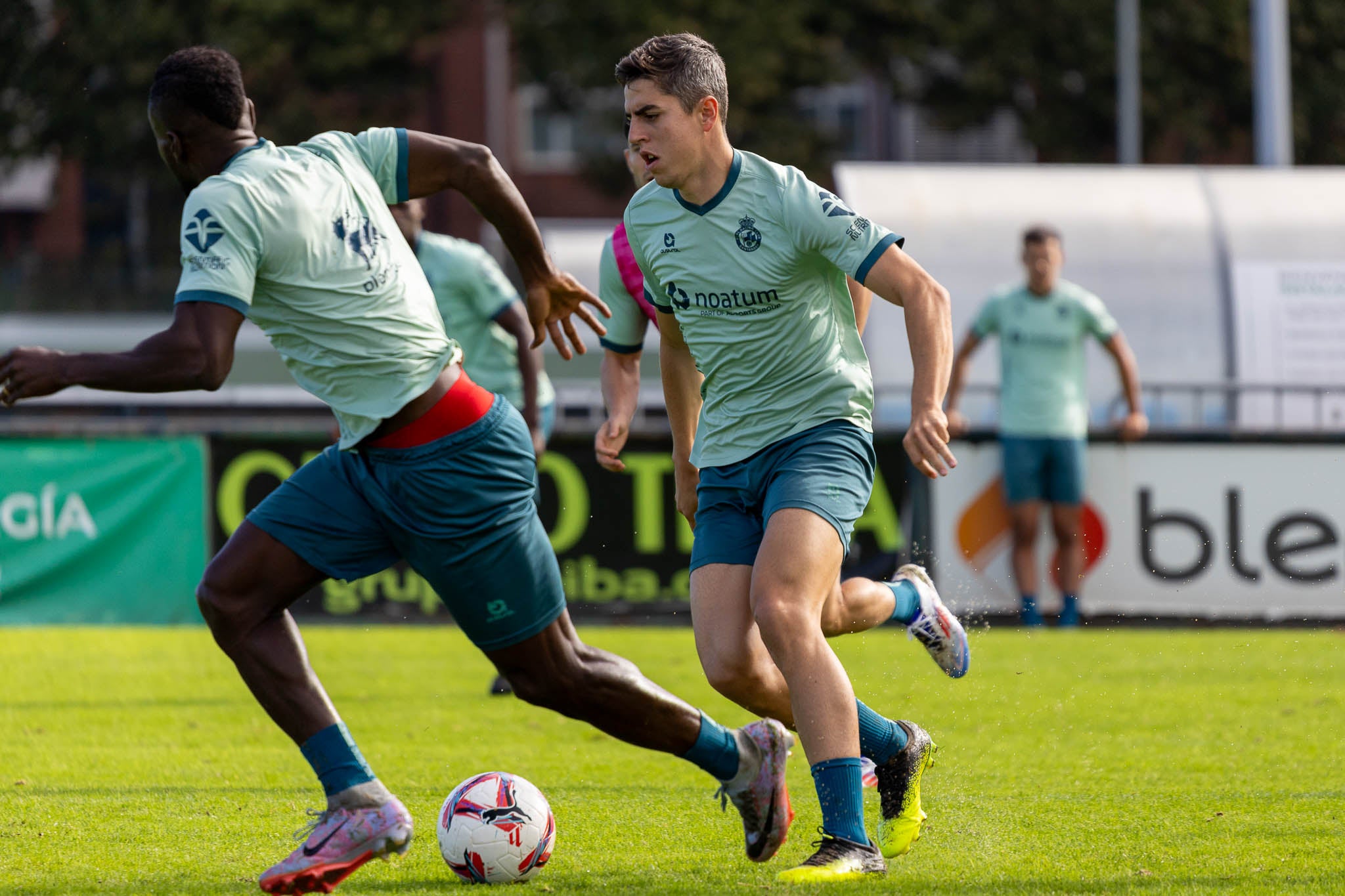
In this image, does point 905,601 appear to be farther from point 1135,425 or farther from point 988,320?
point 988,320

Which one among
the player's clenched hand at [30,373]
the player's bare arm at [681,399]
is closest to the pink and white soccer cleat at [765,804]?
the player's bare arm at [681,399]

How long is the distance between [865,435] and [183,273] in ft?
6.32

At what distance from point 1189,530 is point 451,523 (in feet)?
27.3

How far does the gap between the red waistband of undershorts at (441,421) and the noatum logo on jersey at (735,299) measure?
0.64 m

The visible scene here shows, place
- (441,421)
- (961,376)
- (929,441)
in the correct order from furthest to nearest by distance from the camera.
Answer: (961,376) → (441,421) → (929,441)

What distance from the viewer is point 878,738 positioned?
16.6 ft

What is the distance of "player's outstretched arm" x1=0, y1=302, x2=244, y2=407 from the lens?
405 cm

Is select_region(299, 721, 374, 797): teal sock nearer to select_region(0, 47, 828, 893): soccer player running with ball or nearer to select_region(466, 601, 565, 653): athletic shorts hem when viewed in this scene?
select_region(0, 47, 828, 893): soccer player running with ball

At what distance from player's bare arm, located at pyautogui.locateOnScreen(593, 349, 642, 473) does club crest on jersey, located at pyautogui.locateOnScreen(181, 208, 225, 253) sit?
5.71ft

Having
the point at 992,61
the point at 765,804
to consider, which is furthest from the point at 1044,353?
the point at 992,61

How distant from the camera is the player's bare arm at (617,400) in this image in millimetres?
5789

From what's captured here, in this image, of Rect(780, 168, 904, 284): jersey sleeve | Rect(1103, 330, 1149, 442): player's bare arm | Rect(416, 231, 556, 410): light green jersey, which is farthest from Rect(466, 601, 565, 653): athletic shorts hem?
Rect(1103, 330, 1149, 442): player's bare arm

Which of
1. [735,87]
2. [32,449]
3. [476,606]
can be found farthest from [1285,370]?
[735,87]

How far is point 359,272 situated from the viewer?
15.4ft
